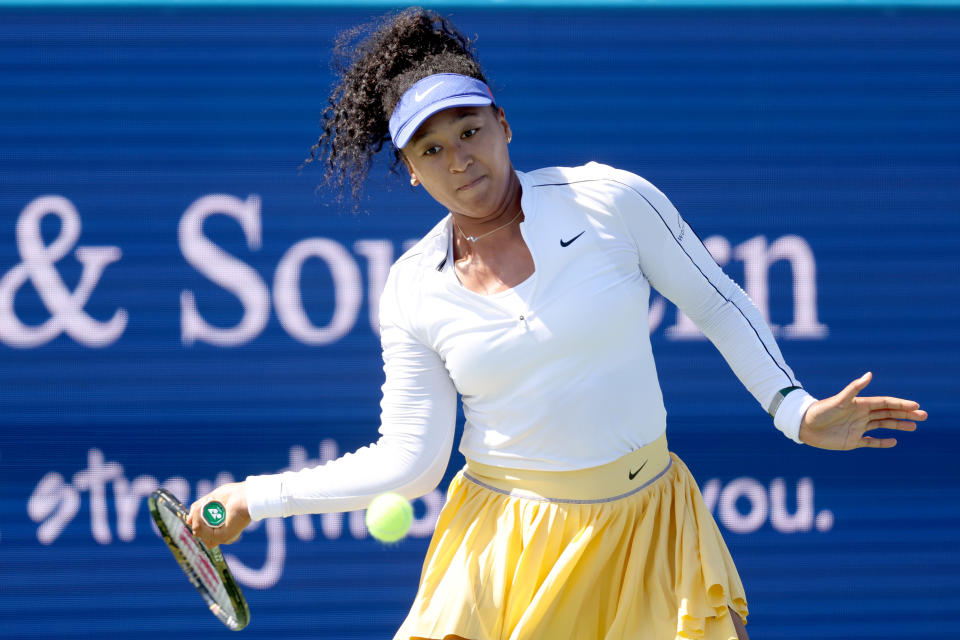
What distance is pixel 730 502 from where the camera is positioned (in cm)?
361

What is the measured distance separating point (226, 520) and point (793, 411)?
48.4 inches

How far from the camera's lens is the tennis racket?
2.33 m

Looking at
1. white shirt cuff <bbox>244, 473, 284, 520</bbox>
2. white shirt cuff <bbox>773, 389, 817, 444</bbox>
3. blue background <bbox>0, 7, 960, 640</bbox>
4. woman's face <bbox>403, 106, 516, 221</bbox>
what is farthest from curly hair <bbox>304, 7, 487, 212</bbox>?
blue background <bbox>0, 7, 960, 640</bbox>

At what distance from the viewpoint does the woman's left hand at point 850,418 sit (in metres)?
2.17

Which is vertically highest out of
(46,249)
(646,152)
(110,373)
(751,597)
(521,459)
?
(646,152)

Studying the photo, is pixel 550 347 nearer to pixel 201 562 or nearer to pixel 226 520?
pixel 226 520

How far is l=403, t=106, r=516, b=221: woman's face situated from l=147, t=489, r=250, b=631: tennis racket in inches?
36.8

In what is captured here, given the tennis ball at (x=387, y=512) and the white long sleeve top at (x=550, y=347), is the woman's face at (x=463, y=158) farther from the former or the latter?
the tennis ball at (x=387, y=512)

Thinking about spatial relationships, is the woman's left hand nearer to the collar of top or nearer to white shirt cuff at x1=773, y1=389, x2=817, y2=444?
white shirt cuff at x1=773, y1=389, x2=817, y2=444

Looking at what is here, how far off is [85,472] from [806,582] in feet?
8.07

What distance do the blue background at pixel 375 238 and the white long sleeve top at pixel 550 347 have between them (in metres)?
1.27

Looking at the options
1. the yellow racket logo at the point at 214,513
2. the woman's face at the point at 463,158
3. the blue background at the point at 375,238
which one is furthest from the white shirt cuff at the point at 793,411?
the blue background at the point at 375,238

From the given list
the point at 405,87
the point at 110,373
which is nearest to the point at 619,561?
the point at 405,87

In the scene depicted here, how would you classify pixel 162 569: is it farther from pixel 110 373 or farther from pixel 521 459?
pixel 521 459
